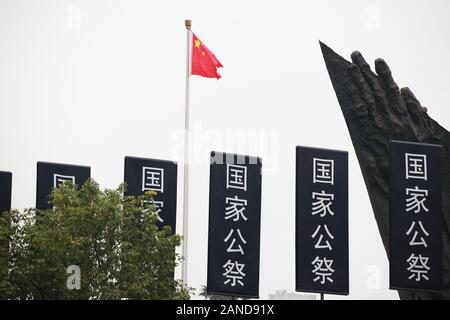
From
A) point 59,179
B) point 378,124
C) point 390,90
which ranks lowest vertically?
point 59,179

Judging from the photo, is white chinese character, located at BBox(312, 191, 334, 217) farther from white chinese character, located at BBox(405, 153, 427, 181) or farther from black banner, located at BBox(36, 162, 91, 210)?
black banner, located at BBox(36, 162, 91, 210)

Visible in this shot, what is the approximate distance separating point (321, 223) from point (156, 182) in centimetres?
473

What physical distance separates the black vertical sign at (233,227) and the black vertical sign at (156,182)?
2.24 meters

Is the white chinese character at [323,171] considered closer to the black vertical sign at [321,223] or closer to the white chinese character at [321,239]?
the black vertical sign at [321,223]

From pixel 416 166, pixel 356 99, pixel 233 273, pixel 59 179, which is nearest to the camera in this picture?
pixel 233 273

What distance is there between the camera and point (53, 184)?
3155cm

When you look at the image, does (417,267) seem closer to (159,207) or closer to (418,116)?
(418,116)

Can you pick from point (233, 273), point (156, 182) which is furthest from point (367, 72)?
point (233, 273)

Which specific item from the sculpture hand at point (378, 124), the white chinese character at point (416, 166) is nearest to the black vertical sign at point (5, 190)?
the sculpture hand at point (378, 124)

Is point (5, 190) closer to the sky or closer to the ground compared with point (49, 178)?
closer to the ground

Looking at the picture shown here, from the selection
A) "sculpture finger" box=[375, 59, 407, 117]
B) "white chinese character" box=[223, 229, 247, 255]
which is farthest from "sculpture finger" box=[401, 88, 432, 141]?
"white chinese character" box=[223, 229, 247, 255]

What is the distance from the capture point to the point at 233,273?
28.9 metres
